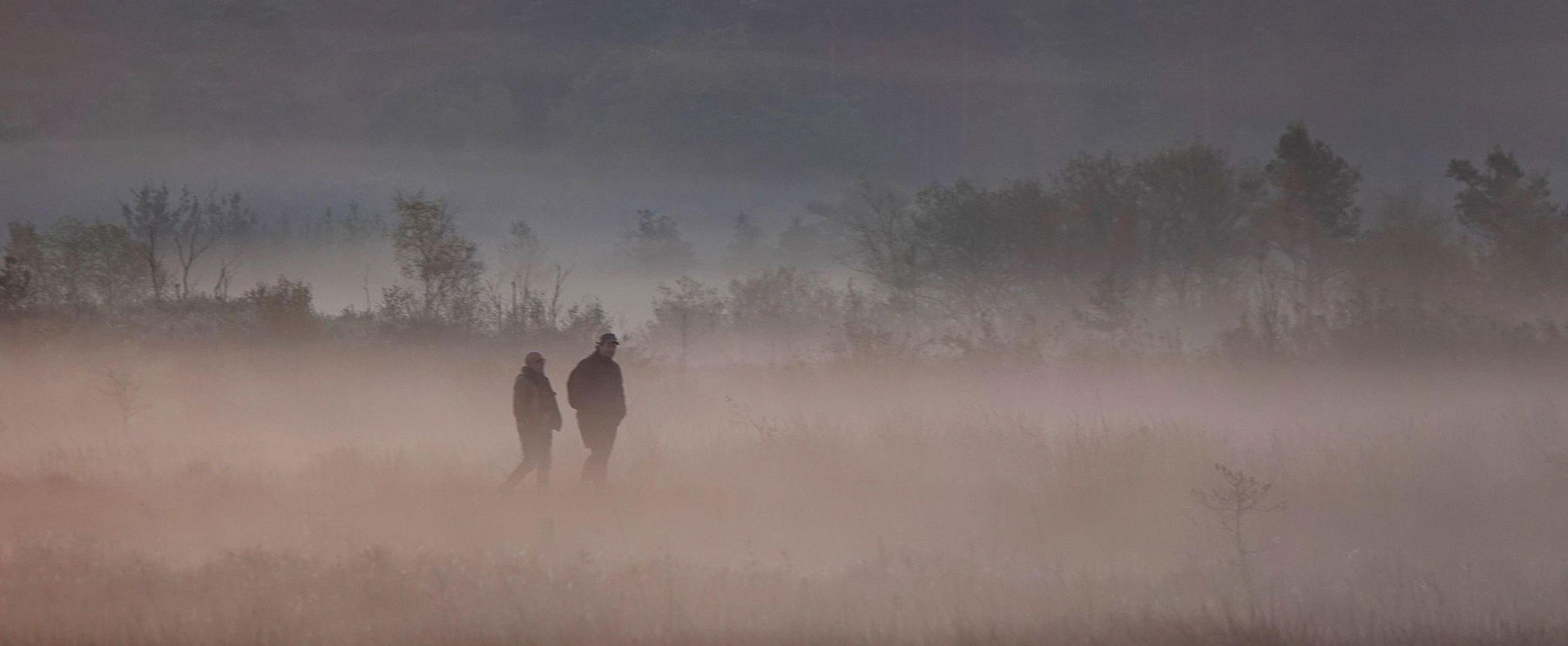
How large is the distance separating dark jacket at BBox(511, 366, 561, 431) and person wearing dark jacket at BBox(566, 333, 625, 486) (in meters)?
0.26

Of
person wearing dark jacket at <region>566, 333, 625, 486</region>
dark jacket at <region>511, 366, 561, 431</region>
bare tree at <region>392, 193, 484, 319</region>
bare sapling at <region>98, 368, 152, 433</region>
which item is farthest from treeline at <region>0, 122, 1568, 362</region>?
dark jacket at <region>511, 366, 561, 431</region>

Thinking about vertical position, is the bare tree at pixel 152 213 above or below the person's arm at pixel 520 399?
above

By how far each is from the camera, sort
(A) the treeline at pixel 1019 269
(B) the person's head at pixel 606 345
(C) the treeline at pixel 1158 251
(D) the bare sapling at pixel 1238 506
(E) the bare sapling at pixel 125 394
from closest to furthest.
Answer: (D) the bare sapling at pixel 1238 506, (B) the person's head at pixel 606 345, (E) the bare sapling at pixel 125 394, (A) the treeline at pixel 1019 269, (C) the treeline at pixel 1158 251

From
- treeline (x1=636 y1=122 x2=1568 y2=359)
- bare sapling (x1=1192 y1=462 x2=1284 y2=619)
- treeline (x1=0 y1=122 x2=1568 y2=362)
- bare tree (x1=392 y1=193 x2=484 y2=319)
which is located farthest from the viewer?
treeline (x1=636 y1=122 x2=1568 y2=359)

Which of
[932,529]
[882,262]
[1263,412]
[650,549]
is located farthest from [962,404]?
[882,262]

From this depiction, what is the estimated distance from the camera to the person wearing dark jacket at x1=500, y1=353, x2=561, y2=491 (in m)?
15.4

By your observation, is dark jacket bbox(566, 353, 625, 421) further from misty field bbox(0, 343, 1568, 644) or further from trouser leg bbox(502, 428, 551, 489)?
misty field bbox(0, 343, 1568, 644)

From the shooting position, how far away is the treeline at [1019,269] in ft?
120

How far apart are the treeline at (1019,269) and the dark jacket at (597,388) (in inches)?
513

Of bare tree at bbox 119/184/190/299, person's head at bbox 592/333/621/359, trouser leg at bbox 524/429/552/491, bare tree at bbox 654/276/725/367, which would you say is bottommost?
trouser leg at bbox 524/429/552/491

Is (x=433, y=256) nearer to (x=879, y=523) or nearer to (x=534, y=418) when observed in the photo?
(x=534, y=418)

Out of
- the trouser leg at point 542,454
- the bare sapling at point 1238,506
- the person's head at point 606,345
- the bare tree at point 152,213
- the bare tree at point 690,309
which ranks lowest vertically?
the bare sapling at point 1238,506

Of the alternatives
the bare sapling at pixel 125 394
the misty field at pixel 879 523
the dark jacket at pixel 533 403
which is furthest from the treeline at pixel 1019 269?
the dark jacket at pixel 533 403

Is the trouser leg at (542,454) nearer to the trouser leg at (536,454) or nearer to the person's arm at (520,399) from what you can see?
the trouser leg at (536,454)
